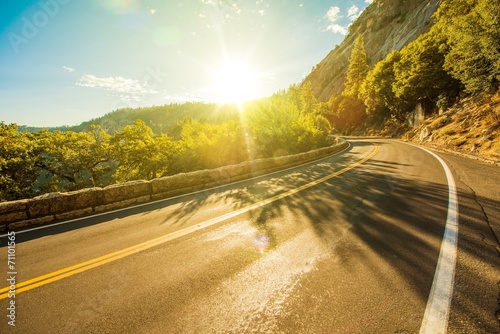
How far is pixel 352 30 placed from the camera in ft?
→ 260

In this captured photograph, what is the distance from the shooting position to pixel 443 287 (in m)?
2.61

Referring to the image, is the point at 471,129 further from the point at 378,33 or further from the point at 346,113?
the point at 378,33

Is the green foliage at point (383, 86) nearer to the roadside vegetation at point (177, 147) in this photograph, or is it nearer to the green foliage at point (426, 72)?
the green foliage at point (426, 72)

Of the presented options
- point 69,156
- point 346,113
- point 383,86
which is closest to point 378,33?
point 346,113

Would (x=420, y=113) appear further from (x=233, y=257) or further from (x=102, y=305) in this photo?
(x=102, y=305)

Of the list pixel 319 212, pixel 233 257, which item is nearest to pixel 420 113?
pixel 319 212

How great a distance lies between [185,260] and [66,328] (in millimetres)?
1566

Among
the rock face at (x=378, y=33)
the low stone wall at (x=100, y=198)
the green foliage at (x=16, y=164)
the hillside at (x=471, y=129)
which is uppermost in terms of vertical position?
the rock face at (x=378, y=33)

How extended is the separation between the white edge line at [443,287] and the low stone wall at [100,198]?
7351 mm

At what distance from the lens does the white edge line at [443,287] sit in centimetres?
214

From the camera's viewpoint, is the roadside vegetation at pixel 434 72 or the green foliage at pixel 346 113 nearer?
the roadside vegetation at pixel 434 72

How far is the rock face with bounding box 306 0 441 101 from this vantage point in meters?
46.2

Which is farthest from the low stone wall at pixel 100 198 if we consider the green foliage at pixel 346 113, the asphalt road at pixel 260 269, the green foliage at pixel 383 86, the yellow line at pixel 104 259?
the green foliage at pixel 346 113

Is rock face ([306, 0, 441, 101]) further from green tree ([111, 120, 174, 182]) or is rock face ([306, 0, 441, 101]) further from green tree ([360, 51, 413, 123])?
green tree ([111, 120, 174, 182])
